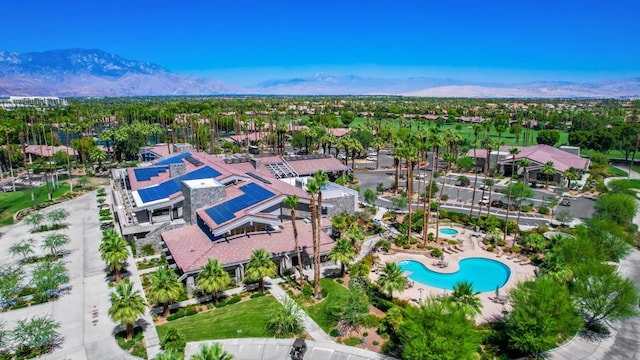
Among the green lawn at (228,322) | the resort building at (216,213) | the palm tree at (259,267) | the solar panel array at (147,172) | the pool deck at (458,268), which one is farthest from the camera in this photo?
the solar panel array at (147,172)

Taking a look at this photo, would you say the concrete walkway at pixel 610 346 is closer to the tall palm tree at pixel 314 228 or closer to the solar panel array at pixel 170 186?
the tall palm tree at pixel 314 228

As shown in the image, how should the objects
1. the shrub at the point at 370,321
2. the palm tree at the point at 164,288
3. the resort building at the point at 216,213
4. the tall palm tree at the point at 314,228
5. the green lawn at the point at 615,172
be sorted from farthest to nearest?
the green lawn at the point at 615,172 → the resort building at the point at 216,213 → the tall palm tree at the point at 314,228 → the shrub at the point at 370,321 → the palm tree at the point at 164,288

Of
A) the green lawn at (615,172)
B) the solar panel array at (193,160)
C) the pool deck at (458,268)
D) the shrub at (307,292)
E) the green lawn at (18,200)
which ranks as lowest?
the pool deck at (458,268)

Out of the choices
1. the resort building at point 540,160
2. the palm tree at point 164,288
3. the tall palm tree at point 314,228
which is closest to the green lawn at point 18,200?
the palm tree at point 164,288

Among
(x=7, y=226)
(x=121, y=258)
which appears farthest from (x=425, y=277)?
(x=7, y=226)

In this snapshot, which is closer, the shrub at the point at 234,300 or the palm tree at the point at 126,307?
the palm tree at the point at 126,307

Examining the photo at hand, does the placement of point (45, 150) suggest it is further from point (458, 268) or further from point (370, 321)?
point (458, 268)
